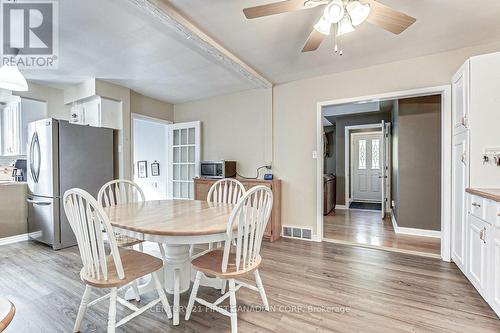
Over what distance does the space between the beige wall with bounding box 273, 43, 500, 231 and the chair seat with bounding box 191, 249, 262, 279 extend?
1.97 metres

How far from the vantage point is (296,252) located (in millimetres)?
3008

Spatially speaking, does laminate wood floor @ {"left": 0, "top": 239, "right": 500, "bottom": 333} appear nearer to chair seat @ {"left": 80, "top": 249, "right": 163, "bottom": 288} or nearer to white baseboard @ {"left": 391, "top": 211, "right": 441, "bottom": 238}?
chair seat @ {"left": 80, "top": 249, "right": 163, "bottom": 288}

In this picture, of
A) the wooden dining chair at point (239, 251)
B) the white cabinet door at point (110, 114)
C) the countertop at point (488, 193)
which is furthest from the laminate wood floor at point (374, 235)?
the white cabinet door at point (110, 114)

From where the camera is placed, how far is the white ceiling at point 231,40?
1964mm

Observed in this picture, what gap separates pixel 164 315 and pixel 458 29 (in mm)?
3635

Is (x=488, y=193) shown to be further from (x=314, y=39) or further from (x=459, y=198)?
(x=314, y=39)

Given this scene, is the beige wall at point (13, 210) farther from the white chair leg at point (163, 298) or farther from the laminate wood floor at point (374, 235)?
the laminate wood floor at point (374, 235)

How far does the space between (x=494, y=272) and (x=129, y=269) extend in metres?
2.56

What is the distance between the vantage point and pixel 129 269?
1.55 meters

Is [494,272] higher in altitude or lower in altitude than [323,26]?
lower

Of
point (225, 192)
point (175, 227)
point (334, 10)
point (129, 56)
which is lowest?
point (175, 227)

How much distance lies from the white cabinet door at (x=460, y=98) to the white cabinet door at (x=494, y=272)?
107cm

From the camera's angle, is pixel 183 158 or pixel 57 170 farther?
pixel 183 158

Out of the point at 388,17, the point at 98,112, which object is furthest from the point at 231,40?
the point at 98,112
